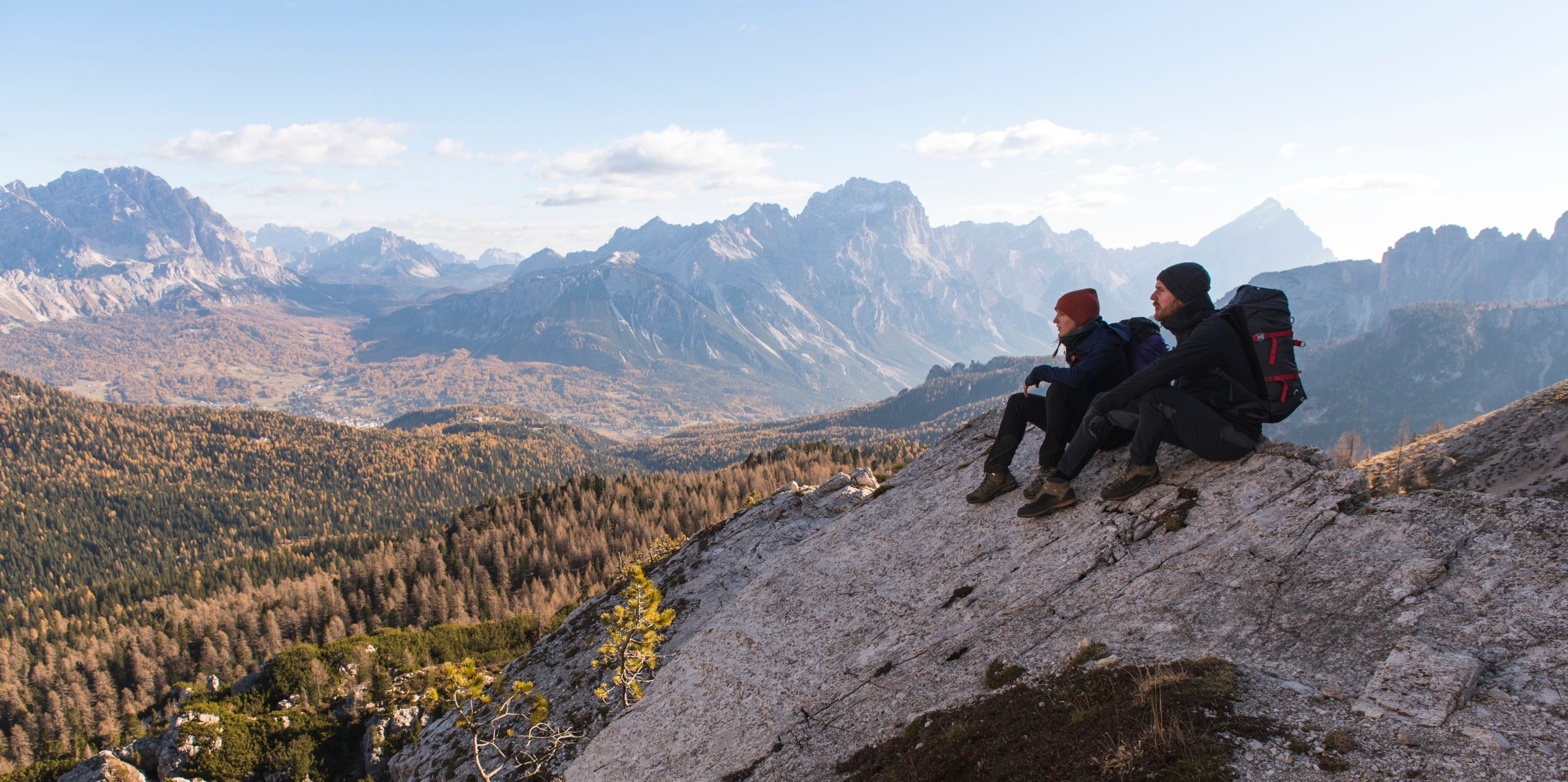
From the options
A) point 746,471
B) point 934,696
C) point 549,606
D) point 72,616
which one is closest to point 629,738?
point 934,696

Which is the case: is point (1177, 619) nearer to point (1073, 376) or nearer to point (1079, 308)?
point (1073, 376)

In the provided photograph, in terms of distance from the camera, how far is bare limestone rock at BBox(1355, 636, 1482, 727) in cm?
630

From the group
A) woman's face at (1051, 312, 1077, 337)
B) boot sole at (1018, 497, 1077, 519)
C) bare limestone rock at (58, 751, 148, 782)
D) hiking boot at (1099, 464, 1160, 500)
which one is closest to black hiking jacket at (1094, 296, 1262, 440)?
hiking boot at (1099, 464, 1160, 500)

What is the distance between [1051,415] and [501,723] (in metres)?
19.7

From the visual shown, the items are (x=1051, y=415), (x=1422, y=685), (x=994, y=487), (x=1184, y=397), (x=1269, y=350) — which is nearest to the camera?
(x=1422, y=685)

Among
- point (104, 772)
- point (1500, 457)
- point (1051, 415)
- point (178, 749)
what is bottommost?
point (178, 749)

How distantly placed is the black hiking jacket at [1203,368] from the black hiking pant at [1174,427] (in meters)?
0.20

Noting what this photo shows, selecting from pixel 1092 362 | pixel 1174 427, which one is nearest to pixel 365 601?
pixel 1092 362

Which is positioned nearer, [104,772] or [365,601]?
[104,772]

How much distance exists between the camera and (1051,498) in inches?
485

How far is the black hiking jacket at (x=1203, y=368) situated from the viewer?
33.9 feet

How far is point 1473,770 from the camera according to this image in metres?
5.64

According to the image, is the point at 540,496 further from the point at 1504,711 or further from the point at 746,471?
the point at 1504,711

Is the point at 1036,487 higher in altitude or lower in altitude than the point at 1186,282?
lower
